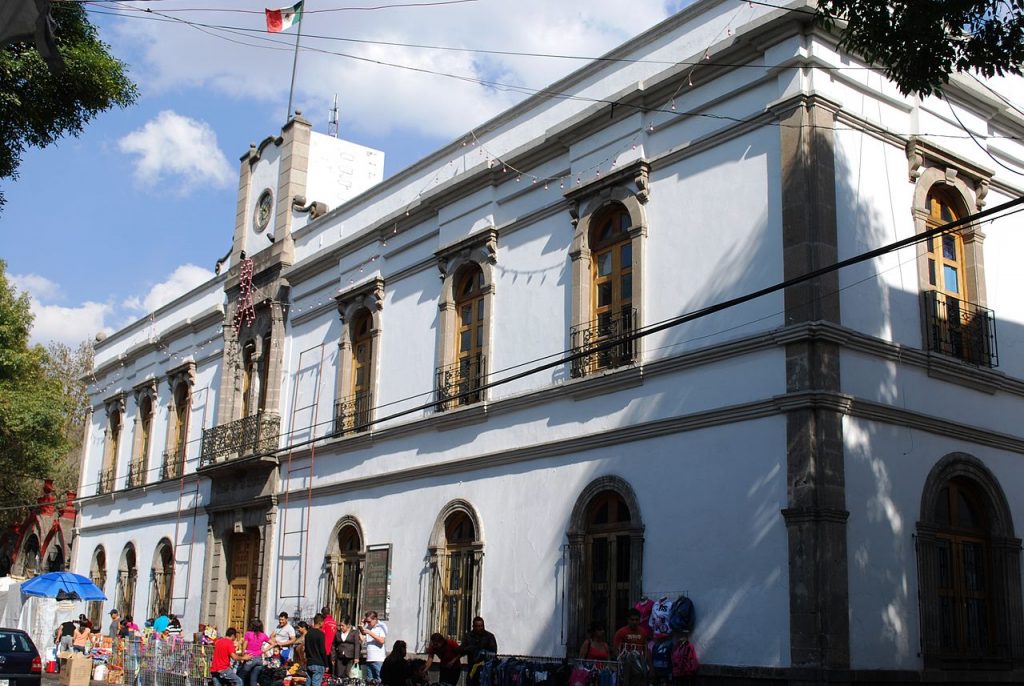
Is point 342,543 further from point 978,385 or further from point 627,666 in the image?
point 978,385

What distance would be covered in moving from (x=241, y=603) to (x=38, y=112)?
1497cm

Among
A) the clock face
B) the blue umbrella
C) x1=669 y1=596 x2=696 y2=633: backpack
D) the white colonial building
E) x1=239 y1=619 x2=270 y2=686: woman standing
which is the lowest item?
x1=239 y1=619 x2=270 y2=686: woman standing

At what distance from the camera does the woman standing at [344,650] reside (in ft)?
65.1

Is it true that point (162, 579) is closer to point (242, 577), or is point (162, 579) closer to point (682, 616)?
point (242, 577)

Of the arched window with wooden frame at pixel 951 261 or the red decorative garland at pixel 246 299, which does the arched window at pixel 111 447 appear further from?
the arched window with wooden frame at pixel 951 261

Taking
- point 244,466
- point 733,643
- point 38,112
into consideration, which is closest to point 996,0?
point 733,643

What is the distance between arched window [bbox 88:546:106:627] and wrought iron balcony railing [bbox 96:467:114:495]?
1.75 meters

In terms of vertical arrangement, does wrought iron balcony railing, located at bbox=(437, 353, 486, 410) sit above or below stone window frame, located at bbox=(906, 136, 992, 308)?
below

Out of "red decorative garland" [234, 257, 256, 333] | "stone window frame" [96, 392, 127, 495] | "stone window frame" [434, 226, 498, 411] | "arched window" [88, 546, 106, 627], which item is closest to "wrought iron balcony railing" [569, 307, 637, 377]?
"stone window frame" [434, 226, 498, 411]

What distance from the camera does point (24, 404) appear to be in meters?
30.9

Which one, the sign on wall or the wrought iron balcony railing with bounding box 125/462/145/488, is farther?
the wrought iron balcony railing with bounding box 125/462/145/488

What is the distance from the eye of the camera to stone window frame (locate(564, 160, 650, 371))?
1727 centimetres

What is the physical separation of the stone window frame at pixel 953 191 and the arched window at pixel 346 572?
1169 centimetres

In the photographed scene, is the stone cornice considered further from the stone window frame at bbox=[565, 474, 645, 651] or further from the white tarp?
the stone window frame at bbox=[565, 474, 645, 651]
